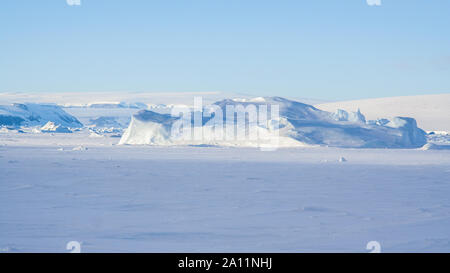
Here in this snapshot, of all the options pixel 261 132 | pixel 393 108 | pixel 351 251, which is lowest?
pixel 351 251

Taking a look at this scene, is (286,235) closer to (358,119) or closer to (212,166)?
(212,166)

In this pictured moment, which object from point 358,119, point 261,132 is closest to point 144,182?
point 261,132

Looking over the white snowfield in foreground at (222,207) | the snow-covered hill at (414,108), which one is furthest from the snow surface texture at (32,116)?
the white snowfield in foreground at (222,207)

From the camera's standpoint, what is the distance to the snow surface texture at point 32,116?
52.2m

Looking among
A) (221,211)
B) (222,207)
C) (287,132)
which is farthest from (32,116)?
(221,211)

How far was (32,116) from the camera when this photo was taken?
5684 centimetres

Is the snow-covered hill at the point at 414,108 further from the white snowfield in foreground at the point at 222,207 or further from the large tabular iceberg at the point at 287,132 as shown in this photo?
the white snowfield in foreground at the point at 222,207

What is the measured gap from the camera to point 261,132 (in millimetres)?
24953

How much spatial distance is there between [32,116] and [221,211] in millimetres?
53628

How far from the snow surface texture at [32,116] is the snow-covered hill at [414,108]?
27.8 meters

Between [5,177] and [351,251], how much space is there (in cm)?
753

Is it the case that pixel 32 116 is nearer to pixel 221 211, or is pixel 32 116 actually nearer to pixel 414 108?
pixel 414 108

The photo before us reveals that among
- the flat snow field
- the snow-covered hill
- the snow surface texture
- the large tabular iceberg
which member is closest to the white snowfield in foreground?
the flat snow field
